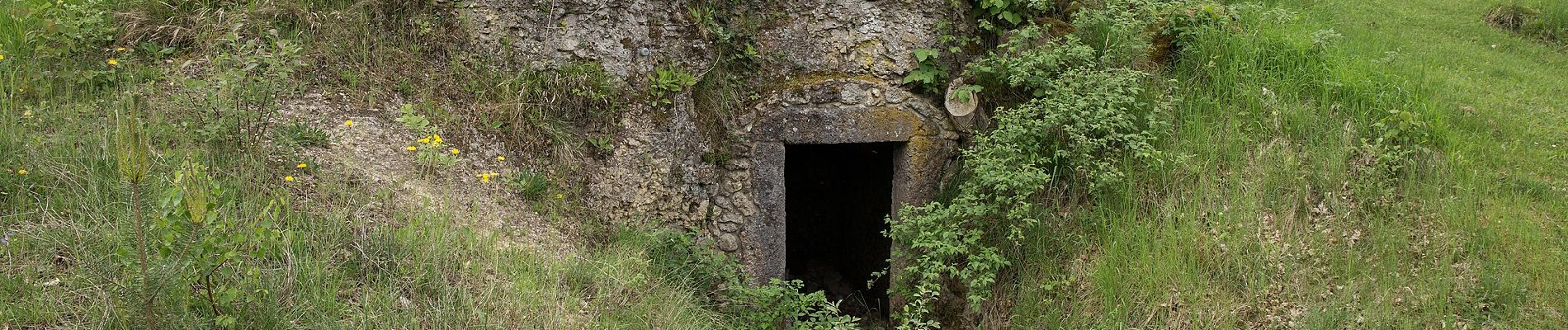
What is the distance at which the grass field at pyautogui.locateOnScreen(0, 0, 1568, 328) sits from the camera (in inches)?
152

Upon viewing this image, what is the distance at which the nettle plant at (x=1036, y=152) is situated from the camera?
530 centimetres

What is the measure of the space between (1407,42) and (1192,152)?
7.34 feet

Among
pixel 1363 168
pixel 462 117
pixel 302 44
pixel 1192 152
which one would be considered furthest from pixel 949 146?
pixel 302 44

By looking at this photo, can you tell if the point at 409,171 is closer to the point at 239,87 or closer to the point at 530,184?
the point at 530,184

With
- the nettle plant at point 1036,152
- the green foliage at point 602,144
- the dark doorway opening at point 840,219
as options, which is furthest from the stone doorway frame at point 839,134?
the dark doorway opening at point 840,219

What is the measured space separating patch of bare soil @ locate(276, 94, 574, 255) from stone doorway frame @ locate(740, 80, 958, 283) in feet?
4.45

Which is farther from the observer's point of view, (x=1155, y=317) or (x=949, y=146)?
(x=949, y=146)

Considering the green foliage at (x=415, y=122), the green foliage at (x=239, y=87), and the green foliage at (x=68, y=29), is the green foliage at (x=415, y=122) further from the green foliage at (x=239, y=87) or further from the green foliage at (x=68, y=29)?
the green foliage at (x=68, y=29)

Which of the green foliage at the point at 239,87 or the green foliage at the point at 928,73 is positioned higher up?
the green foliage at the point at 239,87

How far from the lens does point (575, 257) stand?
4.82 m

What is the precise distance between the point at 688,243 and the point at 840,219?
10.7 feet

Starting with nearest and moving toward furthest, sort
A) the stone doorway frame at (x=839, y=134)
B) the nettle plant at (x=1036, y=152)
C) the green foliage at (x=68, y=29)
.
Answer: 1. the green foliage at (x=68, y=29)
2. the nettle plant at (x=1036, y=152)
3. the stone doorway frame at (x=839, y=134)

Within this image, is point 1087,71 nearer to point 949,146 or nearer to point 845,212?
point 949,146

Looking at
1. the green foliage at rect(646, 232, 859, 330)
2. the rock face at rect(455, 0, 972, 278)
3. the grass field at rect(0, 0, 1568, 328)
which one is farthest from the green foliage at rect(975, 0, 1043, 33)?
the green foliage at rect(646, 232, 859, 330)
